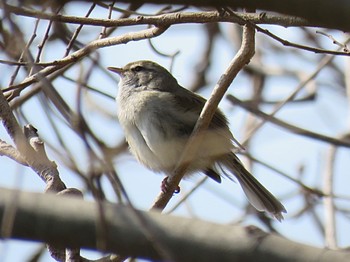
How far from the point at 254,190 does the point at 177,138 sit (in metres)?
0.71

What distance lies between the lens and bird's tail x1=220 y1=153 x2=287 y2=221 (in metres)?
4.93

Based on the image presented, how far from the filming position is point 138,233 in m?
1.72

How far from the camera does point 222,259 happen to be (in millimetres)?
1674

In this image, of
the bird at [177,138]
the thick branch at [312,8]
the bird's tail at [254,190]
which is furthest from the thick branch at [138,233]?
the bird's tail at [254,190]

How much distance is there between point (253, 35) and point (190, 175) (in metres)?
2.11

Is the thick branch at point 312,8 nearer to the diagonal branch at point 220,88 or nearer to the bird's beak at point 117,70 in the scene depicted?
the diagonal branch at point 220,88

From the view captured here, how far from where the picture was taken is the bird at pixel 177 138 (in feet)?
15.6

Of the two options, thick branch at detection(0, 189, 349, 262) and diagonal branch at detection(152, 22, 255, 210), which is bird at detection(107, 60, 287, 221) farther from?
thick branch at detection(0, 189, 349, 262)

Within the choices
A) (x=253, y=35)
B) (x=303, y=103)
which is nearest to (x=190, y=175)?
(x=303, y=103)

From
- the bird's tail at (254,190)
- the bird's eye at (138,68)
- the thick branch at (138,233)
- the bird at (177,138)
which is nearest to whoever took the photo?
the thick branch at (138,233)

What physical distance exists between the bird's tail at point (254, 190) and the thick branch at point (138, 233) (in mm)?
3147

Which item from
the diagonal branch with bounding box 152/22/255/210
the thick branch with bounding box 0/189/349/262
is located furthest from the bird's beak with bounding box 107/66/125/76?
the thick branch with bounding box 0/189/349/262

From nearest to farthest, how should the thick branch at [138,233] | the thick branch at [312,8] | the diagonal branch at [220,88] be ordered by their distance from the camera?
the thick branch at [312,8] < the thick branch at [138,233] < the diagonal branch at [220,88]

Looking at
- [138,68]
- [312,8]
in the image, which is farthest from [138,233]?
[138,68]
